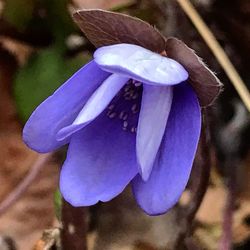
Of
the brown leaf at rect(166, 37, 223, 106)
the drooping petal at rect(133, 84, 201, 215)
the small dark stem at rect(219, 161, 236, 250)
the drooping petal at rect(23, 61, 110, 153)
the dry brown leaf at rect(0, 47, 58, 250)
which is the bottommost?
the small dark stem at rect(219, 161, 236, 250)

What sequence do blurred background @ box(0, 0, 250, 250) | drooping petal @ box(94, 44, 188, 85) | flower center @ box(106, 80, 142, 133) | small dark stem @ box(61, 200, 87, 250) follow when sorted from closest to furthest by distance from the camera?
drooping petal @ box(94, 44, 188, 85), flower center @ box(106, 80, 142, 133), small dark stem @ box(61, 200, 87, 250), blurred background @ box(0, 0, 250, 250)

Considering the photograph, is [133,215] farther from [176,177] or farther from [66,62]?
[176,177]

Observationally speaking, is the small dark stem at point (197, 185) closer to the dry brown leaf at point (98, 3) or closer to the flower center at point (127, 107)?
the flower center at point (127, 107)

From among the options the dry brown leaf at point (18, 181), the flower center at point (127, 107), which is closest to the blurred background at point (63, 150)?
the dry brown leaf at point (18, 181)

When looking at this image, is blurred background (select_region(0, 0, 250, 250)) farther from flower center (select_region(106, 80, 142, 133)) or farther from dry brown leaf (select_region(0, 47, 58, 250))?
flower center (select_region(106, 80, 142, 133))

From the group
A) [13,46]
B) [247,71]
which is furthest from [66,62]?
[247,71]

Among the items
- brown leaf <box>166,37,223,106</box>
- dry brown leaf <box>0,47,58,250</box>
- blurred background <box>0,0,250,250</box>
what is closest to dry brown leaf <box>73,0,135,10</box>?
blurred background <box>0,0,250,250</box>
